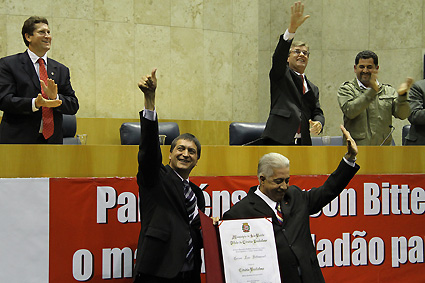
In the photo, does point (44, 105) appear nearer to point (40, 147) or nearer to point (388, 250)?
point (40, 147)

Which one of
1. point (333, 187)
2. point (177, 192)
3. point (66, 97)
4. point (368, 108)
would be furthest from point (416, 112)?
point (66, 97)

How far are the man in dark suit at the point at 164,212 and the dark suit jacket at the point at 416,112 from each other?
98.5 inches

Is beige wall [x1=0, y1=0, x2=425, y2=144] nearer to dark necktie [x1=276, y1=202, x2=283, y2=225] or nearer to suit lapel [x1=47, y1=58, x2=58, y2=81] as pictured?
suit lapel [x1=47, y1=58, x2=58, y2=81]

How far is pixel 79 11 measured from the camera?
24.0ft

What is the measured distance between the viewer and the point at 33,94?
13.8 feet

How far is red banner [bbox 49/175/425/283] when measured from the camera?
372 centimetres

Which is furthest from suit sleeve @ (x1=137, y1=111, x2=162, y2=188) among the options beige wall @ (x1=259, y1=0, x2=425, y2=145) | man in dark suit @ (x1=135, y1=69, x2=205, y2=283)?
beige wall @ (x1=259, y1=0, x2=425, y2=145)

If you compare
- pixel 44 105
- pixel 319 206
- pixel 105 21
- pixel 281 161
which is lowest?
pixel 319 206

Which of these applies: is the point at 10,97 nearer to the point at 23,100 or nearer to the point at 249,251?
the point at 23,100

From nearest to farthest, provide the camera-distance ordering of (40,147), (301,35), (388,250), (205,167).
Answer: (40,147) < (205,167) < (388,250) < (301,35)

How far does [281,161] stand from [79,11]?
4.86 metres

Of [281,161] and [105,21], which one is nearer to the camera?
[281,161]

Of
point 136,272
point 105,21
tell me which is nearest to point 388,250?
point 136,272

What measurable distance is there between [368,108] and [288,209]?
6.07ft
